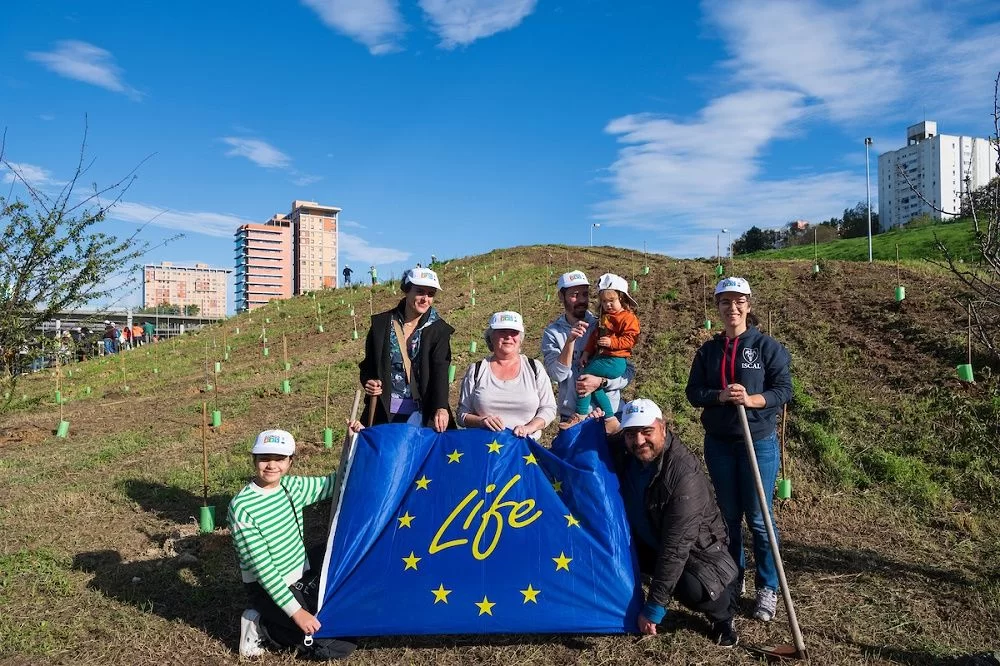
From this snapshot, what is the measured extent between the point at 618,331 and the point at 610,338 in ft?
0.25

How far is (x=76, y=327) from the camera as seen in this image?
887 cm

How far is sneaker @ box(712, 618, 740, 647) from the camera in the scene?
3.67 meters

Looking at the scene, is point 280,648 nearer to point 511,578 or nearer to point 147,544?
point 511,578

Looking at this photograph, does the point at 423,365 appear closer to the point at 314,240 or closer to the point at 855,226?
the point at 855,226

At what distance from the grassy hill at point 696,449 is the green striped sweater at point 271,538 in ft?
1.75

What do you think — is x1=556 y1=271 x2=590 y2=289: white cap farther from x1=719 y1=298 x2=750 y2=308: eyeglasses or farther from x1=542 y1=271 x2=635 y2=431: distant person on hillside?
x1=719 y1=298 x2=750 y2=308: eyeglasses

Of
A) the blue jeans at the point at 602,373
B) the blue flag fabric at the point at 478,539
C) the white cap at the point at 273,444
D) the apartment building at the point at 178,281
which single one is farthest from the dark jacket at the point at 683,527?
the apartment building at the point at 178,281

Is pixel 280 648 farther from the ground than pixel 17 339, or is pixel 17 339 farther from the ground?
pixel 17 339

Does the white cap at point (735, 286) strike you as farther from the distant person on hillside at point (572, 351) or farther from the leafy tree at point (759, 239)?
the leafy tree at point (759, 239)

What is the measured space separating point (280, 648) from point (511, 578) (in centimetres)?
136

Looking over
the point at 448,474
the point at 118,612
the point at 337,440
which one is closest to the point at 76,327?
the point at 337,440

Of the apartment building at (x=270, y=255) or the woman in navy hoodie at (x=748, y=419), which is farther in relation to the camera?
the apartment building at (x=270, y=255)

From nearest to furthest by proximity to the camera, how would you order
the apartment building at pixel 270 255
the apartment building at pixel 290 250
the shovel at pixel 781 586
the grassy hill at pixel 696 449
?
the shovel at pixel 781 586, the grassy hill at pixel 696 449, the apartment building at pixel 290 250, the apartment building at pixel 270 255

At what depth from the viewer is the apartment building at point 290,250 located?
11825 cm
